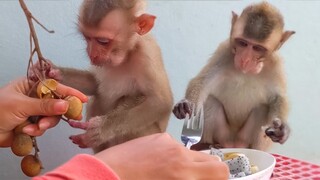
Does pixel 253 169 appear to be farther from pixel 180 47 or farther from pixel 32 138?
pixel 180 47

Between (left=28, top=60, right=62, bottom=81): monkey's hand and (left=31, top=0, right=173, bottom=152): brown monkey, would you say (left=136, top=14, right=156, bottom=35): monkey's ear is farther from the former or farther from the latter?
(left=28, top=60, right=62, bottom=81): monkey's hand

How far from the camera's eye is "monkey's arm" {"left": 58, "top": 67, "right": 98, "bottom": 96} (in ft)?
5.07

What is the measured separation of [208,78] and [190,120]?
0.34 metres

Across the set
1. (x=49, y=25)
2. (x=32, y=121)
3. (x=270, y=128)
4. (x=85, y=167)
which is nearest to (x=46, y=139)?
(x=49, y=25)

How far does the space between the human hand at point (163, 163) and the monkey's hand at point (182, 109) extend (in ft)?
1.62

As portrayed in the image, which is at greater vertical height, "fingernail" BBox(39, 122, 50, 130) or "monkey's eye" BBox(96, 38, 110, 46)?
"monkey's eye" BBox(96, 38, 110, 46)

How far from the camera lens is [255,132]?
5.41 feet

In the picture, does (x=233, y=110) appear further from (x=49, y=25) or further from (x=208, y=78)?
(x=49, y=25)

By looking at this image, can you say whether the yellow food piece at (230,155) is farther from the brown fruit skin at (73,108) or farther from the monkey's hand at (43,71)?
the monkey's hand at (43,71)

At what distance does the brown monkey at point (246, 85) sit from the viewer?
152cm

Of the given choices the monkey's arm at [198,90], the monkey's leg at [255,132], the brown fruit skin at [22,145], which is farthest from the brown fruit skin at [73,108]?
the monkey's leg at [255,132]

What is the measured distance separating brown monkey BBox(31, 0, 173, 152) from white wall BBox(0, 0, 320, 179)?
121 millimetres

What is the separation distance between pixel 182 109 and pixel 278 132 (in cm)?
29

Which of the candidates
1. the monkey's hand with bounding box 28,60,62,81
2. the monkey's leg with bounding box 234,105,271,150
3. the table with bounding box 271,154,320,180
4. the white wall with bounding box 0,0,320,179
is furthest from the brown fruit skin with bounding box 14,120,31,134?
the monkey's leg with bounding box 234,105,271,150
